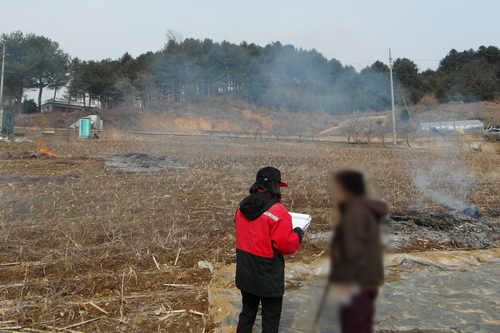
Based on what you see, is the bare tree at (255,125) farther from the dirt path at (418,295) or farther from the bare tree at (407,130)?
the dirt path at (418,295)

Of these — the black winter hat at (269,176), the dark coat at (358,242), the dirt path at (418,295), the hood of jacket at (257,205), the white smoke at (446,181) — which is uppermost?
the dark coat at (358,242)

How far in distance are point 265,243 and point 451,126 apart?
2550 cm

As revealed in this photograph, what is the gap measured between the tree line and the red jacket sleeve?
18121 millimetres

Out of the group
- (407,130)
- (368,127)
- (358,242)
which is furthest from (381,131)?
(358,242)

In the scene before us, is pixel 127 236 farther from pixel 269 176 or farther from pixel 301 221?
pixel 269 176

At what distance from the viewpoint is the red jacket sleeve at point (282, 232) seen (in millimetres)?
2670

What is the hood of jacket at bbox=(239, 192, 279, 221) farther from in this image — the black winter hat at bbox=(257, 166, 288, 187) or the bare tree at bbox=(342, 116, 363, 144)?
the bare tree at bbox=(342, 116, 363, 144)

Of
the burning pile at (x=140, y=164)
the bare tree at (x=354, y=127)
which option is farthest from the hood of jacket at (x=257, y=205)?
the bare tree at (x=354, y=127)

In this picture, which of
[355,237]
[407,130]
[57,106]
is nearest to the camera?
[355,237]

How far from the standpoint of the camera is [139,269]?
4715 millimetres

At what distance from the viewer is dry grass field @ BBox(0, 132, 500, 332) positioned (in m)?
3.70

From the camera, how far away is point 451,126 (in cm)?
2347

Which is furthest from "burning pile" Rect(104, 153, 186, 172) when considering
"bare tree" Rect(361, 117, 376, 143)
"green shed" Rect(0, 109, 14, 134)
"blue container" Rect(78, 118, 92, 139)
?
"bare tree" Rect(361, 117, 376, 143)

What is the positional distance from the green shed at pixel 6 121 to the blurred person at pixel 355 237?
3235 centimetres
